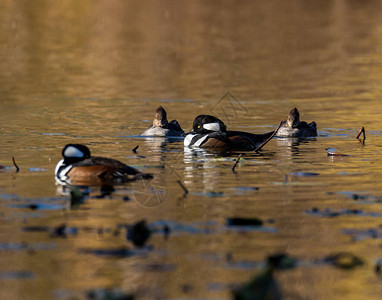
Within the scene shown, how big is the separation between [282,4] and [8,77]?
4243 cm

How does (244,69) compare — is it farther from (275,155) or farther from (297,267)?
(297,267)

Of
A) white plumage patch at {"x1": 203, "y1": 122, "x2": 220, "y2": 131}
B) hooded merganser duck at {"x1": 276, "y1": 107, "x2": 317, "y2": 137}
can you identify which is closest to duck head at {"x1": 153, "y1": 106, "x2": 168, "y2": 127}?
white plumage patch at {"x1": 203, "y1": 122, "x2": 220, "y2": 131}

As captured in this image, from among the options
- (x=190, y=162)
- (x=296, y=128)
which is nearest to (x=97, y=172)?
(x=190, y=162)

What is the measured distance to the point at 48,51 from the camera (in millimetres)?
42625

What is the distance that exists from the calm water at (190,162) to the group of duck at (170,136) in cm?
47

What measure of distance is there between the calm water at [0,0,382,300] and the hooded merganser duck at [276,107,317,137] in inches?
19.8

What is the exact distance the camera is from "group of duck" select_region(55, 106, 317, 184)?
14469 mm

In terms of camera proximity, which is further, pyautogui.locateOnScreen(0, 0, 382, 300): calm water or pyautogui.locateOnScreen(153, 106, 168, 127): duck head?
pyautogui.locateOnScreen(153, 106, 168, 127): duck head

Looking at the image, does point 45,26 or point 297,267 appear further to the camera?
point 45,26

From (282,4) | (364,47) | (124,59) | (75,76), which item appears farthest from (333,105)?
(282,4)

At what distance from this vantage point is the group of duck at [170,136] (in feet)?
47.5

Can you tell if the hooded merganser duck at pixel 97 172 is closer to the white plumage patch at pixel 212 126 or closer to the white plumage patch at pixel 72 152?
the white plumage patch at pixel 72 152

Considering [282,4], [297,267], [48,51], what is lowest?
[297,267]

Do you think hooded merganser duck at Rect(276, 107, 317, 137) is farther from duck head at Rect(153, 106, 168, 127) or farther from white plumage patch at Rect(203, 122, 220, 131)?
duck head at Rect(153, 106, 168, 127)
